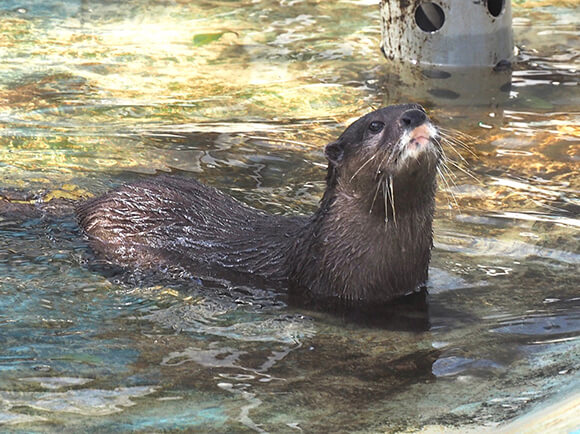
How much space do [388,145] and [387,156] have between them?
5cm

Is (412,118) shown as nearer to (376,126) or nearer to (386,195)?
(376,126)

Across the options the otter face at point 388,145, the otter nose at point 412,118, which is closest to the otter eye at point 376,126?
the otter face at point 388,145

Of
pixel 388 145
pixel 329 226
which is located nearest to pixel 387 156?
pixel 388 145

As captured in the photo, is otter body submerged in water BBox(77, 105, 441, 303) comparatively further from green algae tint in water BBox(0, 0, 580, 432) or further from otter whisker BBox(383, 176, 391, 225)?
green algae tint in water BBox(0, 0, 580, 432)

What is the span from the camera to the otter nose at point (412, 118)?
168 inches

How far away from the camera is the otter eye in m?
4.45

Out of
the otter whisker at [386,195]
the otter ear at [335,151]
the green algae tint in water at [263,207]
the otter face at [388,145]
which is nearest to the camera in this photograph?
the green algae tint in water at [263,207]

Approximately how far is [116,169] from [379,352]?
2664 mm

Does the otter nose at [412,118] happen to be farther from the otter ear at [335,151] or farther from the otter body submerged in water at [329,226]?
the otter ear at [335,151]

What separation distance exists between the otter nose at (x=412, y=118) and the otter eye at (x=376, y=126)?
16 centimetres

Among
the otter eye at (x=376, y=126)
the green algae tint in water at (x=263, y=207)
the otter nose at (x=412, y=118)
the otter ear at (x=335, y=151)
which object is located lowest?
the green algae tint in water at (x=263, y=207)

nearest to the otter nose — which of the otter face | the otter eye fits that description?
the otter face

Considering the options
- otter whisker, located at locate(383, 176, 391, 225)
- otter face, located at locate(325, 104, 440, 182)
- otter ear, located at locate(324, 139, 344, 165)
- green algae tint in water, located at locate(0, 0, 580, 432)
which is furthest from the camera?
otter ear, located at locate(324, 139, 344, 165)

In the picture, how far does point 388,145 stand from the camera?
14.3 ft
